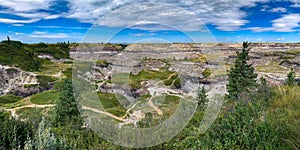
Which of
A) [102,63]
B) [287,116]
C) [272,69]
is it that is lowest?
[272,69]

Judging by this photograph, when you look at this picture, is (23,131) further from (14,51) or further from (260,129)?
(14,51)

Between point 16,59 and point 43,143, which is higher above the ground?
point 43,143

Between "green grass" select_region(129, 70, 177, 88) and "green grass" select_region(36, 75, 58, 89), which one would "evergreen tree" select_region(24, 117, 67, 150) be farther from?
"green grass" select_region(129, 70, 177, 88)

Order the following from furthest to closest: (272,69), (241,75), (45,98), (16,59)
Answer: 1. (272,69)
2. (16,59)
3. (45,98)
4. (241,75)

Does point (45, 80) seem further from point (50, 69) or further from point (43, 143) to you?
point (43, 143)

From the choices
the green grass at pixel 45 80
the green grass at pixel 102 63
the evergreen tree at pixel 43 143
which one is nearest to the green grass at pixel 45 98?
the green grass at pixel 45 80

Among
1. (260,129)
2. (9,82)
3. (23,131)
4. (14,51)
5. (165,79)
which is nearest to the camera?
(260,129)

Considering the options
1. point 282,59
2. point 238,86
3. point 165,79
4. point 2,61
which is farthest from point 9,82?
point 282,59

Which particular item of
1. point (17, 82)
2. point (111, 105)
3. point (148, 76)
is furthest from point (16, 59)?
point (111, 105)

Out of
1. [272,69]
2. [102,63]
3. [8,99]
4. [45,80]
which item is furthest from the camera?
[272,69]
